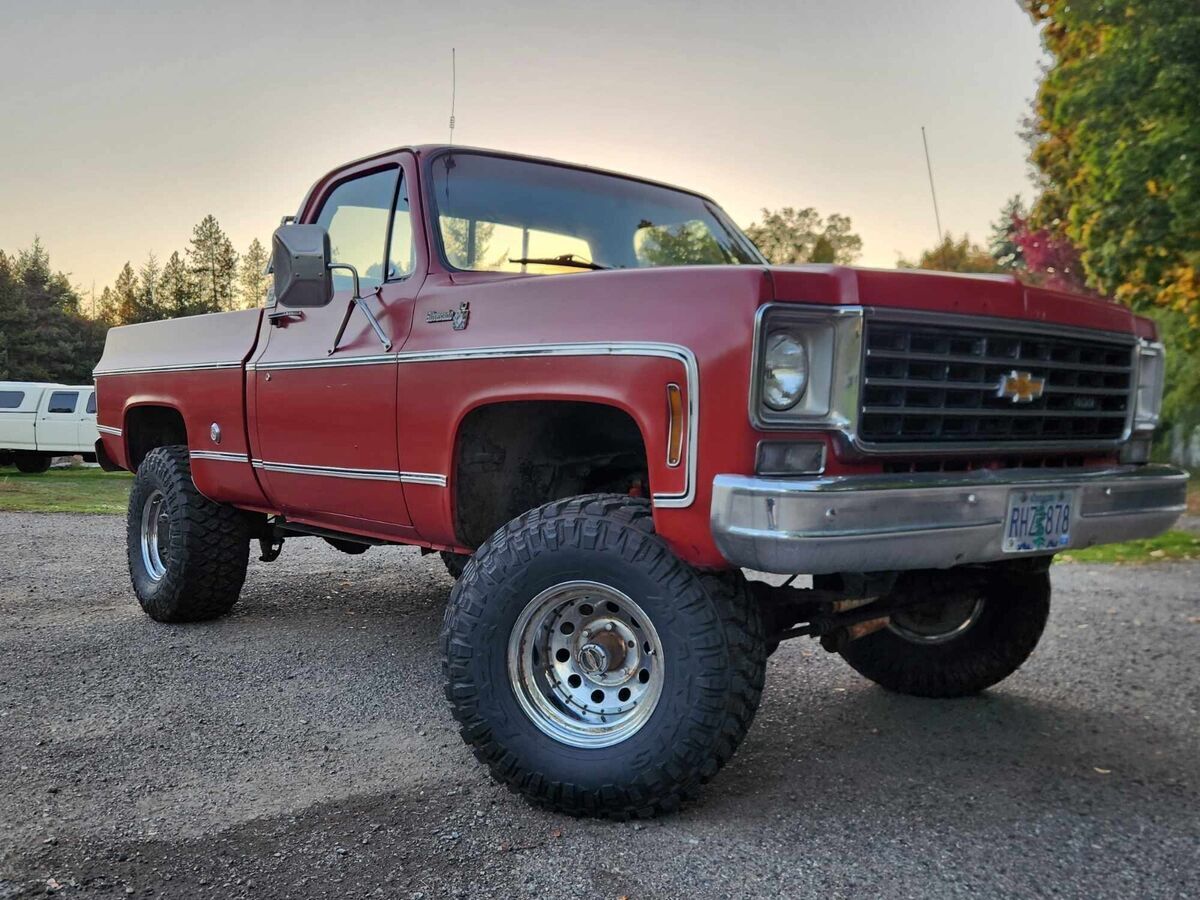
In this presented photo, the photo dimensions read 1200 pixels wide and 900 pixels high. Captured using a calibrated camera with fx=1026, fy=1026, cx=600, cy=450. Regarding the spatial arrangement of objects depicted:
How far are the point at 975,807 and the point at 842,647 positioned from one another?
4.12 feet

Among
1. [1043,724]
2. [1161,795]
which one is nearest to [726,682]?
[1161,795]

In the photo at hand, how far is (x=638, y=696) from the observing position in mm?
2996

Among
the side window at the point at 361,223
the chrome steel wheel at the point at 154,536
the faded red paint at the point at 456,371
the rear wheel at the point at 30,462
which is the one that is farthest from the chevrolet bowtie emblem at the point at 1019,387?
the rear wheel at the point at 30,462

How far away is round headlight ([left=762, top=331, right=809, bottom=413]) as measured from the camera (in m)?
2.69

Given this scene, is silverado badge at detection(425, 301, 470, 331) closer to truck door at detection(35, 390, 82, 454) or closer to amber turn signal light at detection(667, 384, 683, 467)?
amber turn signal light at detection(667, 384, 683, 467)

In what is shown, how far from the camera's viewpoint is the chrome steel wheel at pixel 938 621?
4.12m

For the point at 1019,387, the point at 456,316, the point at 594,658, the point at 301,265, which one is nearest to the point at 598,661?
the point at 594,658

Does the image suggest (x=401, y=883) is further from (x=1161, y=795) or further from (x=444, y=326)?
(x=1161, y=795)

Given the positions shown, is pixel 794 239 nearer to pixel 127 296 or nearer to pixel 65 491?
pixel 65 491

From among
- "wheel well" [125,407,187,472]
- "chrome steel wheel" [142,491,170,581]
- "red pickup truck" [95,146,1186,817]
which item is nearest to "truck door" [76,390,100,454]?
"wheel well" [125,407,187,472]

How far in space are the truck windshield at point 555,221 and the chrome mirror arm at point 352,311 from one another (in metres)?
0.38

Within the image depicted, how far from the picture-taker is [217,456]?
4.93 metres

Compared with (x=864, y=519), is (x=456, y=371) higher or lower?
higher

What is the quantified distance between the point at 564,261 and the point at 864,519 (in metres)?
1.84
